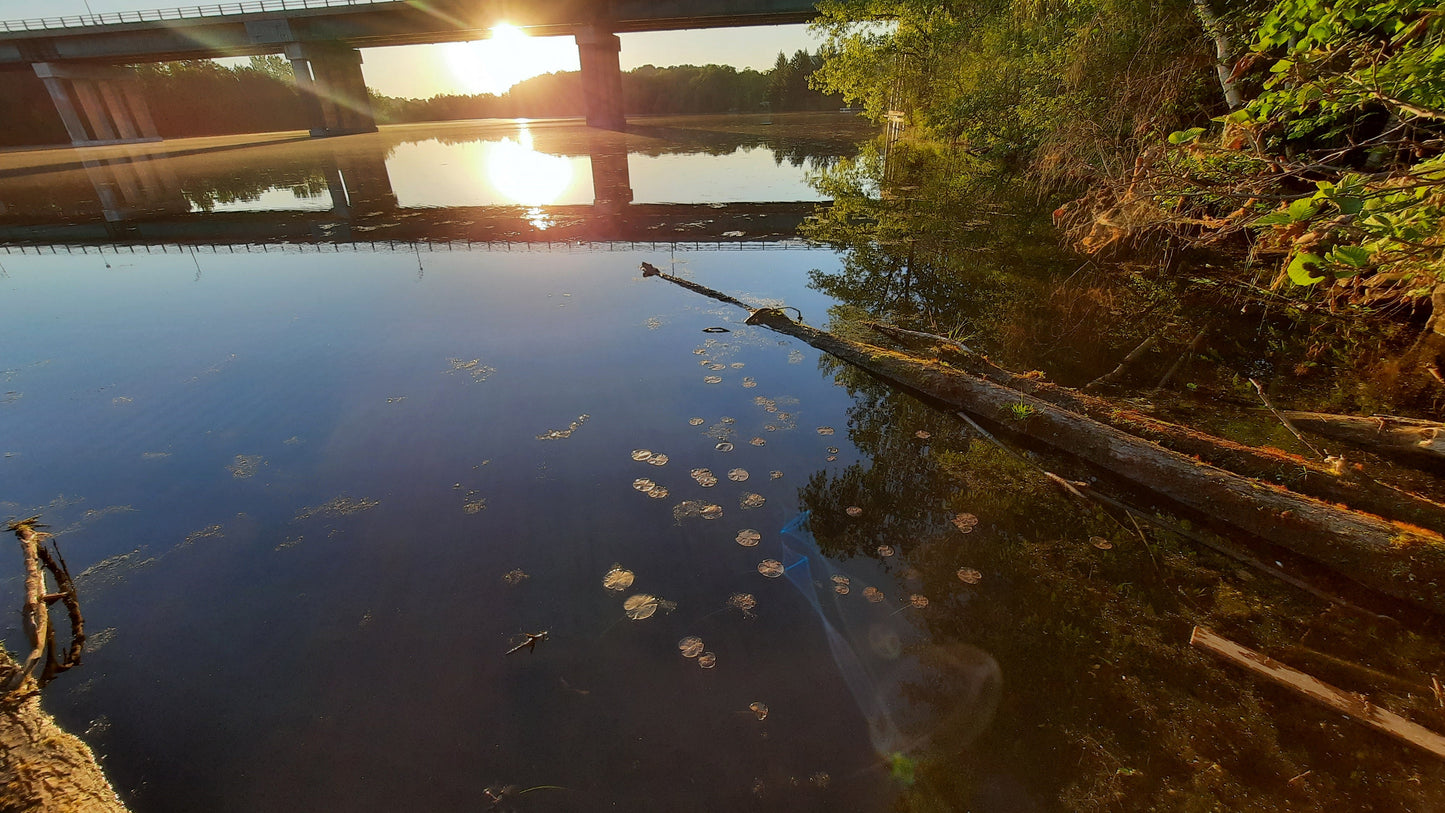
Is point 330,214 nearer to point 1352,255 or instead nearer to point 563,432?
point 563,432

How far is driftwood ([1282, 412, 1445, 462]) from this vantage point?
380 centimetres

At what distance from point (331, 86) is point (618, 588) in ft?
184

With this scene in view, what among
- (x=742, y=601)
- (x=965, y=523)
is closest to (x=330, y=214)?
(x=742, y=601)

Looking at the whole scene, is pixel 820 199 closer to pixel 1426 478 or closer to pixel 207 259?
pixel 1426 478

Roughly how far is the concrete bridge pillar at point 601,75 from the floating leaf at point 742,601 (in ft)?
150

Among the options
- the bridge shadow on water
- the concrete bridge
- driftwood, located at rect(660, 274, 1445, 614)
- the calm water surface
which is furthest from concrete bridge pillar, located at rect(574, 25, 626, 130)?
driftwood, located at rect(660, 274, 1445, 614)

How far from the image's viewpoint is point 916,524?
12.5 ft

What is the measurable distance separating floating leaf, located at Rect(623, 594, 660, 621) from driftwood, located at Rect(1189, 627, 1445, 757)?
2.99m

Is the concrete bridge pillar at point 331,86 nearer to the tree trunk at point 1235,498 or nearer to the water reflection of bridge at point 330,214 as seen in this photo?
the water reflection of bridge at point 330,214

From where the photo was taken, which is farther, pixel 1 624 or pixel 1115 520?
pixel 1115 520

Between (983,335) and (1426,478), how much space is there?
373 centimetres

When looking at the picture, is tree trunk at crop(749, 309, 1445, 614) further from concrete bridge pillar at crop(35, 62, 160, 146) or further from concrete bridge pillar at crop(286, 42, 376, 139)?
concrete bridge pillar at crop(35, 62, 160, 146)

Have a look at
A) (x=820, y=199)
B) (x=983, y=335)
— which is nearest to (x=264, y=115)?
(x=820, y=199)

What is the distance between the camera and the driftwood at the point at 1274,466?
11.0 ft
